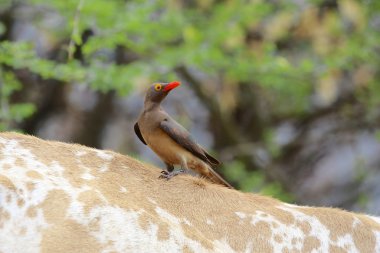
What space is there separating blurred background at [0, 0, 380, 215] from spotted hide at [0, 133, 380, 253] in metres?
5.46

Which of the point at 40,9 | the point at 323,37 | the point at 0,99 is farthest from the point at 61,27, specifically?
the point at 323,37

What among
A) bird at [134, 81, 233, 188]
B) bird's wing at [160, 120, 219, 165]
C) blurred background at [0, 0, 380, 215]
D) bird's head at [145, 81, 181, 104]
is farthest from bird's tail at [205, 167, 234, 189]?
blurred background at [0, 0, 380, 215]

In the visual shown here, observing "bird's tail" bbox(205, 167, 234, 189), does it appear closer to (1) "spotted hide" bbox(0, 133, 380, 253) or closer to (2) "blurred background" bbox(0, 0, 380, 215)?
(1) "spotted hide" bbox(0, 133, 380, 253)

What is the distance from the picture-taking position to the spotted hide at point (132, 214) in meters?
4.93

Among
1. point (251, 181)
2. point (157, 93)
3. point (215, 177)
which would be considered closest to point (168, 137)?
point (157, 93)

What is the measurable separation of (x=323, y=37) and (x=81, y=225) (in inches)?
391

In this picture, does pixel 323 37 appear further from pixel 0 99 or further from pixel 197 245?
pixel 197 245

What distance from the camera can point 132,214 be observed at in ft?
17.0

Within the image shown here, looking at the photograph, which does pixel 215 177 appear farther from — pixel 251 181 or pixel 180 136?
pixel 251 181

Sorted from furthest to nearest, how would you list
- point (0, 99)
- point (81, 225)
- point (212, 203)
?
1. point (0, 99)
2. point (212, 203)
3. point (81, 225)

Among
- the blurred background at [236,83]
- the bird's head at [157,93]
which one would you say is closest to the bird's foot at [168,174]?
the bird's head at [157,93]

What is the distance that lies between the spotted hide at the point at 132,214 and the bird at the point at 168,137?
27cm

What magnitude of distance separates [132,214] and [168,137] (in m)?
0.99

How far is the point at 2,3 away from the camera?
524 inches
